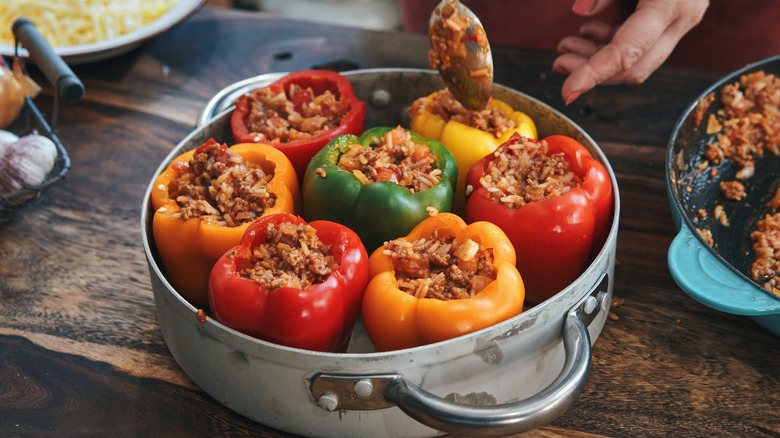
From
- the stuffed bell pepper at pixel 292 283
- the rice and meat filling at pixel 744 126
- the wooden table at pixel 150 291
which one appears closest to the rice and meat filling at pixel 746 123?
the rice and meat filling at pixel 744 126

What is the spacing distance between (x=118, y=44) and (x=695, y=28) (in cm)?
189

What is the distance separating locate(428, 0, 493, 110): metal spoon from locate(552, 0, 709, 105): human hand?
28 centimetres

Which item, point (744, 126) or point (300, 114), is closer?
point (300, 114)

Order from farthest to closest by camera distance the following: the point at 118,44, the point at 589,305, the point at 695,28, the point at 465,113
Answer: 1. the point at 695,28
2. the point at 118,44
3. the point at 465,113
4. the point at 589,305

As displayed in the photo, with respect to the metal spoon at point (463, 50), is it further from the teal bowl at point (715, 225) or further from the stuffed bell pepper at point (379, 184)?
the teal bowl at point (715, 225)

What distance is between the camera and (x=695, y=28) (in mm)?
2227

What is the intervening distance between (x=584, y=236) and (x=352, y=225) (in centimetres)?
47

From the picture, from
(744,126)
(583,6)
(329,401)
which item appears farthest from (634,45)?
(329,401)

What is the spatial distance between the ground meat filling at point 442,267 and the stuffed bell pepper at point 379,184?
4.2 inches

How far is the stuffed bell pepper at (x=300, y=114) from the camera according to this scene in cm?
152

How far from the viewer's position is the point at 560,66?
6.09 ft

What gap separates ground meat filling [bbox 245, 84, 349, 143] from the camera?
5.06 ft

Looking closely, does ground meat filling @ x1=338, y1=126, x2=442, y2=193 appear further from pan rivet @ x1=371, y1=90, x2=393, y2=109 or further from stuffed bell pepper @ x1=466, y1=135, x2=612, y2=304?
pan rivet @ x1=371, y1=90, x2=393, y2=109

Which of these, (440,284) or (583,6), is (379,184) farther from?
(583,6)
